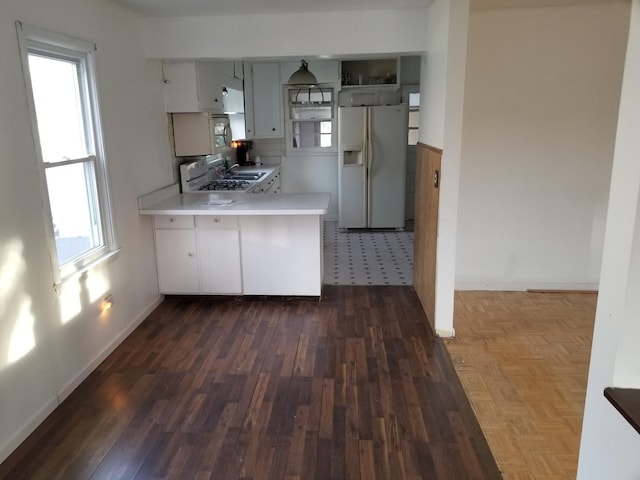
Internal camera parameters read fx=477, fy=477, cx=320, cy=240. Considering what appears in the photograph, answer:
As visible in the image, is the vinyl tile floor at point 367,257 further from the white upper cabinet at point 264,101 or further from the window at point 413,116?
the white upper cabinet at point 264,101

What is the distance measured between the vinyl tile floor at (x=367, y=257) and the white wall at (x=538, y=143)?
2.59 ft

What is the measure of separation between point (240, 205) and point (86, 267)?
Result: 55.3 inches

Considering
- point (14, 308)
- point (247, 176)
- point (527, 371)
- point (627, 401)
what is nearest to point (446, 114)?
point (527, 371)

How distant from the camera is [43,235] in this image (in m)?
2.63

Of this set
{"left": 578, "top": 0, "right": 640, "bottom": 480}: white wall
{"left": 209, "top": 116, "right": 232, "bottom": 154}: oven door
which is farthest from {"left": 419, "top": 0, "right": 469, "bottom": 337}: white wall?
{"left": 209, "top": 116, "right": 232, "bottom": 154}: oven door

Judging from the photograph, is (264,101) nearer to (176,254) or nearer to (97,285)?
(176,254)

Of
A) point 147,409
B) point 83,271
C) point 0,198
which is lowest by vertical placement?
point 147,409

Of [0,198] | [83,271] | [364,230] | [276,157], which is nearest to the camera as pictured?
[0,198]

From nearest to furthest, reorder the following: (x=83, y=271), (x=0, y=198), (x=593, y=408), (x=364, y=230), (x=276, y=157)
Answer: (x=593, y=408) → (x=0, y=198) → (x=83, y=271) → (x=364, y=230) → (x=276, y=157)

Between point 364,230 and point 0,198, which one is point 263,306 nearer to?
point 0,198

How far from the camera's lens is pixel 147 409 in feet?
8.92

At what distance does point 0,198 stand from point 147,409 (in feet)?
4.46

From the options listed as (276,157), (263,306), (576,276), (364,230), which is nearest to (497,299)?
(576,276)

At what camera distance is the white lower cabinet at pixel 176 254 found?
420 centimetres
